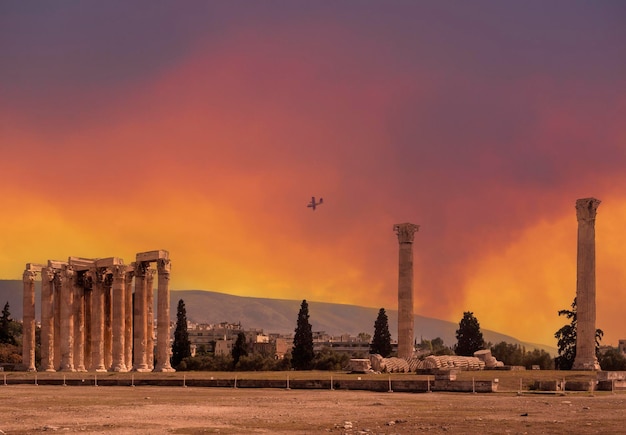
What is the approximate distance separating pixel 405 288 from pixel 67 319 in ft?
80.9

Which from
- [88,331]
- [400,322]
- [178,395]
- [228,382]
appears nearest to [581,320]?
[400,322]

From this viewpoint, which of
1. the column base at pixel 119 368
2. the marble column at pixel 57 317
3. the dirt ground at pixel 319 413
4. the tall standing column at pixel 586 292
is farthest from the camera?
the marble column at pixel 57 317

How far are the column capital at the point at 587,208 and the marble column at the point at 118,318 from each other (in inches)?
1247

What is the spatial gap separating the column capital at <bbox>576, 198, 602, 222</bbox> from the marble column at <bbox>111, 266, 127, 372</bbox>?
31680 mm

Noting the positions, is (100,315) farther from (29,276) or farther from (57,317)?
(29,276)

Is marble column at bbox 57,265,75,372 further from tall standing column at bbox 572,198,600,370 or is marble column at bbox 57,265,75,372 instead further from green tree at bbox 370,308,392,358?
tall standing column at bbox 572,198,600,370

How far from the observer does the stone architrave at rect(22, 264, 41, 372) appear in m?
75.6

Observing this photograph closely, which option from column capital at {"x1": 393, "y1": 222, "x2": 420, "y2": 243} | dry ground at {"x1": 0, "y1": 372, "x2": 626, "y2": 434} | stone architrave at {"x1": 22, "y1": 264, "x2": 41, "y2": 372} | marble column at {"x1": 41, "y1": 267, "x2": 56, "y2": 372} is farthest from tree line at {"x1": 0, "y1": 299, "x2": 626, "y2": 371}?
dry ground at {"x1": 0, "y1": 372, "x2": 626, "y2": 434}

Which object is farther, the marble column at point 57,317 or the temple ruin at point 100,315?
the marble column at point 57,317

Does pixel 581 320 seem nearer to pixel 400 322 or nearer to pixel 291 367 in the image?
pixel 400 322

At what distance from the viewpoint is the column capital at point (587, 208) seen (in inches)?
2296

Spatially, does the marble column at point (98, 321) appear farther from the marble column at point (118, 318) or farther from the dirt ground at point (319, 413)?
the dirt ground at point (319, 413)

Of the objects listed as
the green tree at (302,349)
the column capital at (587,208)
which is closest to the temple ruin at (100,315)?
the green tree at (302,349)

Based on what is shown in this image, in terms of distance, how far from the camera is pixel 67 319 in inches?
→ 2790
